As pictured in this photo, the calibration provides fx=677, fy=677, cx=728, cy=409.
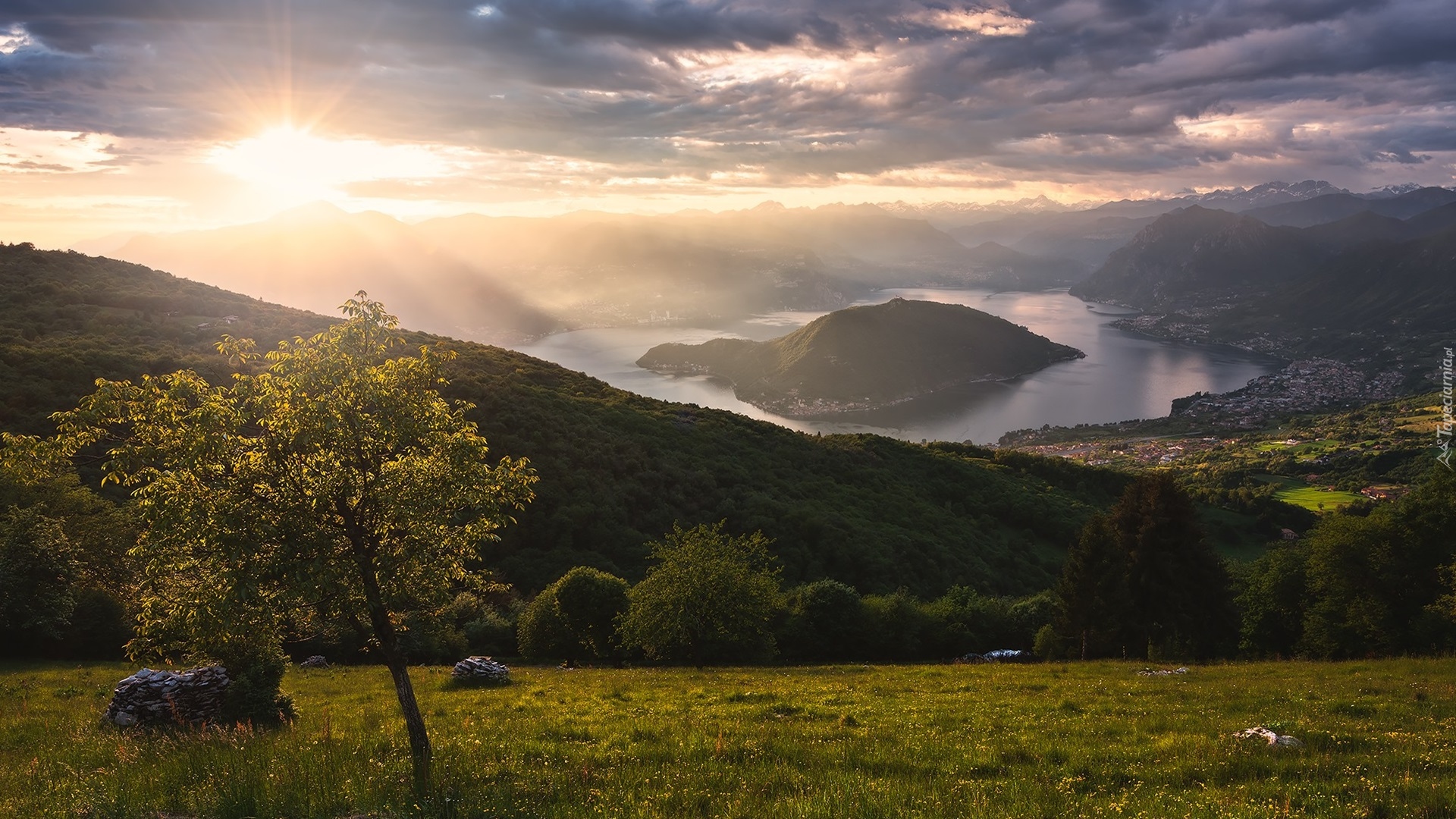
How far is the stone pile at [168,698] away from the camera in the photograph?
47.0 ft

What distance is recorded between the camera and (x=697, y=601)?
31484 mm

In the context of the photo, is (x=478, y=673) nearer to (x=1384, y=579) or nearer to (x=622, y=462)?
(x=1384, y=579)

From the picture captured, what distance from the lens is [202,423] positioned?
9.61 meters

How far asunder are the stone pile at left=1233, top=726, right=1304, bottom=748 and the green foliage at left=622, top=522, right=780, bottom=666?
21.7m

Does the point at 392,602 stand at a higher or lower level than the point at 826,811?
higher

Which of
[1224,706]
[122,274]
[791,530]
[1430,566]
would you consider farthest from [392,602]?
[122,274]

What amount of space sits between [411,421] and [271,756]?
19.0 ft

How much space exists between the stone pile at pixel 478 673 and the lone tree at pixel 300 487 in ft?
46.8

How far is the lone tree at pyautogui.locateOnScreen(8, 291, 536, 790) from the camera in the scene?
9625 mm

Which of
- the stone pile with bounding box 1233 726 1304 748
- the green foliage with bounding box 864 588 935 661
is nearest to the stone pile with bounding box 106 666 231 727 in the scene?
the stone pile with bounding box 1233 726 1304 748

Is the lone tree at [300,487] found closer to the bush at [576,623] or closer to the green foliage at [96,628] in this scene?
the green foliage at [96,628]

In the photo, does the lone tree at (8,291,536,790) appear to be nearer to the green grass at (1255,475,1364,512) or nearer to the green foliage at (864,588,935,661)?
the green foliage at (864,588,935,661)

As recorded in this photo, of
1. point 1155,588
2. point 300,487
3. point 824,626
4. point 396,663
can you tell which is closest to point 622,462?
point 824,626

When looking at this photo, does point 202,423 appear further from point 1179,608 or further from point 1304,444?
point 1304,444
